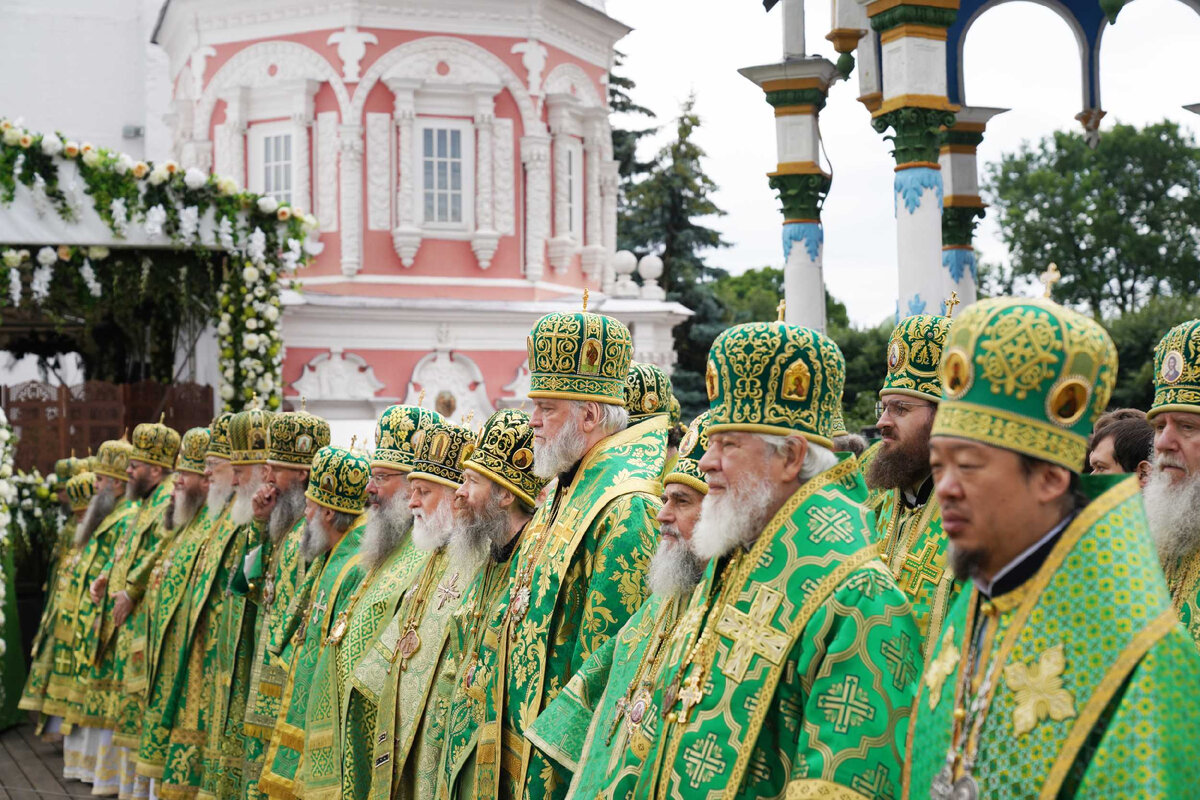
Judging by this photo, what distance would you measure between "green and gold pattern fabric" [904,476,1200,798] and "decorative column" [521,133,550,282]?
21.0 m

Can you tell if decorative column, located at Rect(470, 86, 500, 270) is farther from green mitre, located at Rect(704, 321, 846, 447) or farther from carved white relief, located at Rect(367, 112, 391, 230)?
green mitre, located at Rect(704, 321, 846, 447)

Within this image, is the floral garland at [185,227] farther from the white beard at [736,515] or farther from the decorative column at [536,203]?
the white beard at [736,515]

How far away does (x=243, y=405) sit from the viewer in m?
13.9

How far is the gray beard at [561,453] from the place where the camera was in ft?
17.0

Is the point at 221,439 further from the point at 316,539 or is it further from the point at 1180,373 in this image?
the point at 1180,373

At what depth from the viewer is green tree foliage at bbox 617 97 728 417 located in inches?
1284

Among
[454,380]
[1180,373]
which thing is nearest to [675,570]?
[1180,373]

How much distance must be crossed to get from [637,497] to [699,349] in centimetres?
2662

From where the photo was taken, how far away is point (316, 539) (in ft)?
23.5

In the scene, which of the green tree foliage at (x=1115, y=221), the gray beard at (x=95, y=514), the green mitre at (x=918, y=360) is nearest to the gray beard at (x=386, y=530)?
the green mitre at (x=918, y=360)

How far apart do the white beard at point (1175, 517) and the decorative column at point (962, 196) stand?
8894 millimetres

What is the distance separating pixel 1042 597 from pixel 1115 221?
39682mm

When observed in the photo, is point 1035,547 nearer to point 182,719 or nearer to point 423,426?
point 423,426

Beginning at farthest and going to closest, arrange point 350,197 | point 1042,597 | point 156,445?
1. point 350,197
2. point 156,445
3. point 1042,597
